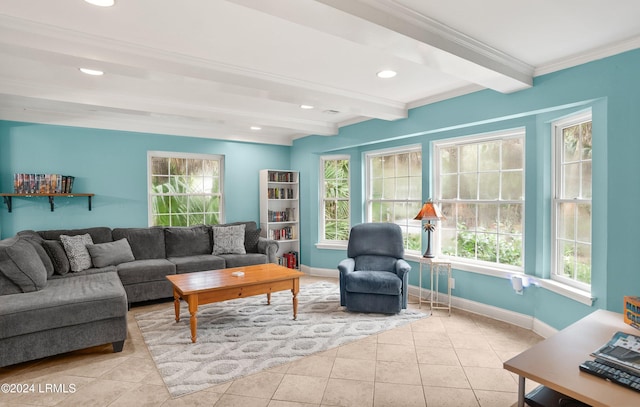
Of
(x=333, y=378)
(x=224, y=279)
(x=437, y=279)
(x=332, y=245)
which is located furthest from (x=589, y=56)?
(x=332, y=245)

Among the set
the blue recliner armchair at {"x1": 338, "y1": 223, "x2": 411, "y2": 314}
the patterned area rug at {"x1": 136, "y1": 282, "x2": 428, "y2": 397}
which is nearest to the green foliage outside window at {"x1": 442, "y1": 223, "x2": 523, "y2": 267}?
the blue recliner armchair at {"x1": 338, "y1": 223, "x2": 411, "y2": 314}

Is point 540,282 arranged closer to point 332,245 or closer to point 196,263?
point 332,245

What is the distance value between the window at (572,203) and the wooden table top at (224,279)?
260 cm

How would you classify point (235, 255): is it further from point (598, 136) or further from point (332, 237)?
point (598, 136)

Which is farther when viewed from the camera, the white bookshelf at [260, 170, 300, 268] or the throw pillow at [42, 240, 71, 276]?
the white bookshelf at [260, 170, 300, 268]

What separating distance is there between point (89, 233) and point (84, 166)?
923mm

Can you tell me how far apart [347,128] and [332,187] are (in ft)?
3.62

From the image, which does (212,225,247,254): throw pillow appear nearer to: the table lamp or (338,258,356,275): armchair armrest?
(338,258,356,275): armchair armrest

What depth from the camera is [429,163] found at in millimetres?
4547

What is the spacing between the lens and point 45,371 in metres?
2.70

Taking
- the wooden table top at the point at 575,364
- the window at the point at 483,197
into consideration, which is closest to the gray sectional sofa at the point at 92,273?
the window at the point at 483,197

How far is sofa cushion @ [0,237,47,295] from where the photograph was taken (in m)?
2.90

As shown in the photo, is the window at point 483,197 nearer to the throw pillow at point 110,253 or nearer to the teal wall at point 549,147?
the teal wall at point 549,147

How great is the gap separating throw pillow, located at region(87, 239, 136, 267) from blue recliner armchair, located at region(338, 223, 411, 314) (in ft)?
8.95
